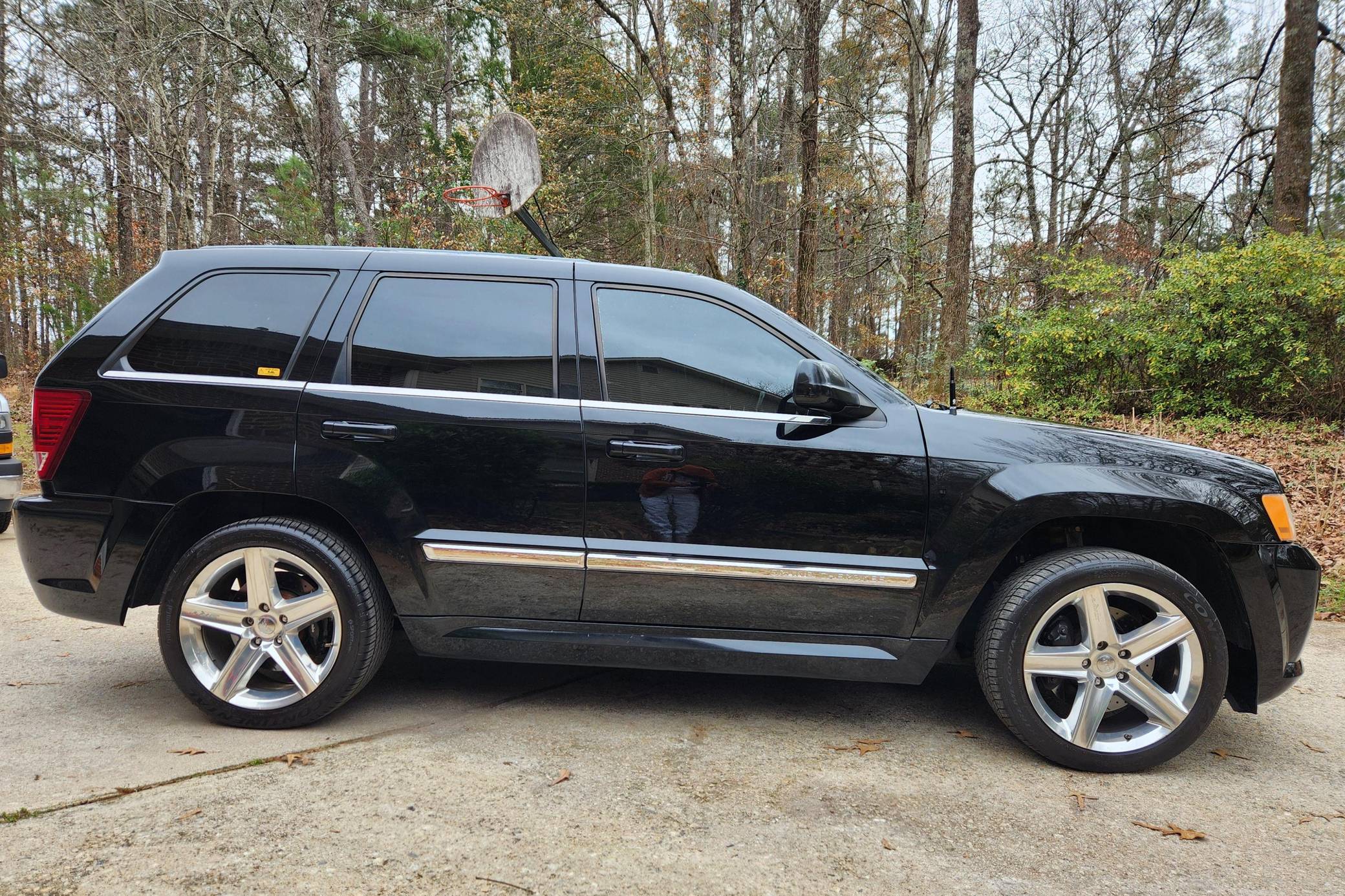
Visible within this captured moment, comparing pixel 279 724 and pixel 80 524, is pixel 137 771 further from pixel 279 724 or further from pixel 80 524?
pixel 80 524

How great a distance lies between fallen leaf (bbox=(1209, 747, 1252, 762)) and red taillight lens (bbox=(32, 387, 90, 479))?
177 inches

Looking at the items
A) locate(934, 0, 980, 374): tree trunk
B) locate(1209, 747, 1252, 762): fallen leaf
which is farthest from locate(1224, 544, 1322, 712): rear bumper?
locate(934, 0, 980, 374): tree trunk

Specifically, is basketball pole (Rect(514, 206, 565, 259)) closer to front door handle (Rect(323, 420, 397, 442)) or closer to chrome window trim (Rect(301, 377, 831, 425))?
chrome window trim (Rect(301, 377, 831, 425))

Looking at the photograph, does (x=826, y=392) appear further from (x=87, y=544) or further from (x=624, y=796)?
(x=87, y=544)

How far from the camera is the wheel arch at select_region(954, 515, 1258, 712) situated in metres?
3.01

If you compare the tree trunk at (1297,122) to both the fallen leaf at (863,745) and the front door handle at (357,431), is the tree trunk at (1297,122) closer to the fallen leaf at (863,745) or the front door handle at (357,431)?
the fallen leaf at (863,745)

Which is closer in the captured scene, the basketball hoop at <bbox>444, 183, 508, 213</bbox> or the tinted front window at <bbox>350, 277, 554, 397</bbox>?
the tinted front window at <bbox>350, 277, 554, 397</bbox>

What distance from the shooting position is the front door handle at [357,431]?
117 inches

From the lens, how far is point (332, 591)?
2986 mm

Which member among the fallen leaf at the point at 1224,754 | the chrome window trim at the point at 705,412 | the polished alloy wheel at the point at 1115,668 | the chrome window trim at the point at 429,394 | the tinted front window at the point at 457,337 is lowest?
the fallen leaf at the point at 1224,754

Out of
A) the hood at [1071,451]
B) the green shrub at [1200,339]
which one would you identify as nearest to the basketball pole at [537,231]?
the hood at [1071,451]

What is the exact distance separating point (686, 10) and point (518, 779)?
726 inches

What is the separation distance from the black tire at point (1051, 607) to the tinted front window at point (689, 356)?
1160mm

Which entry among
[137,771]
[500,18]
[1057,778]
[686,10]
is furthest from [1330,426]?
[500,18]
